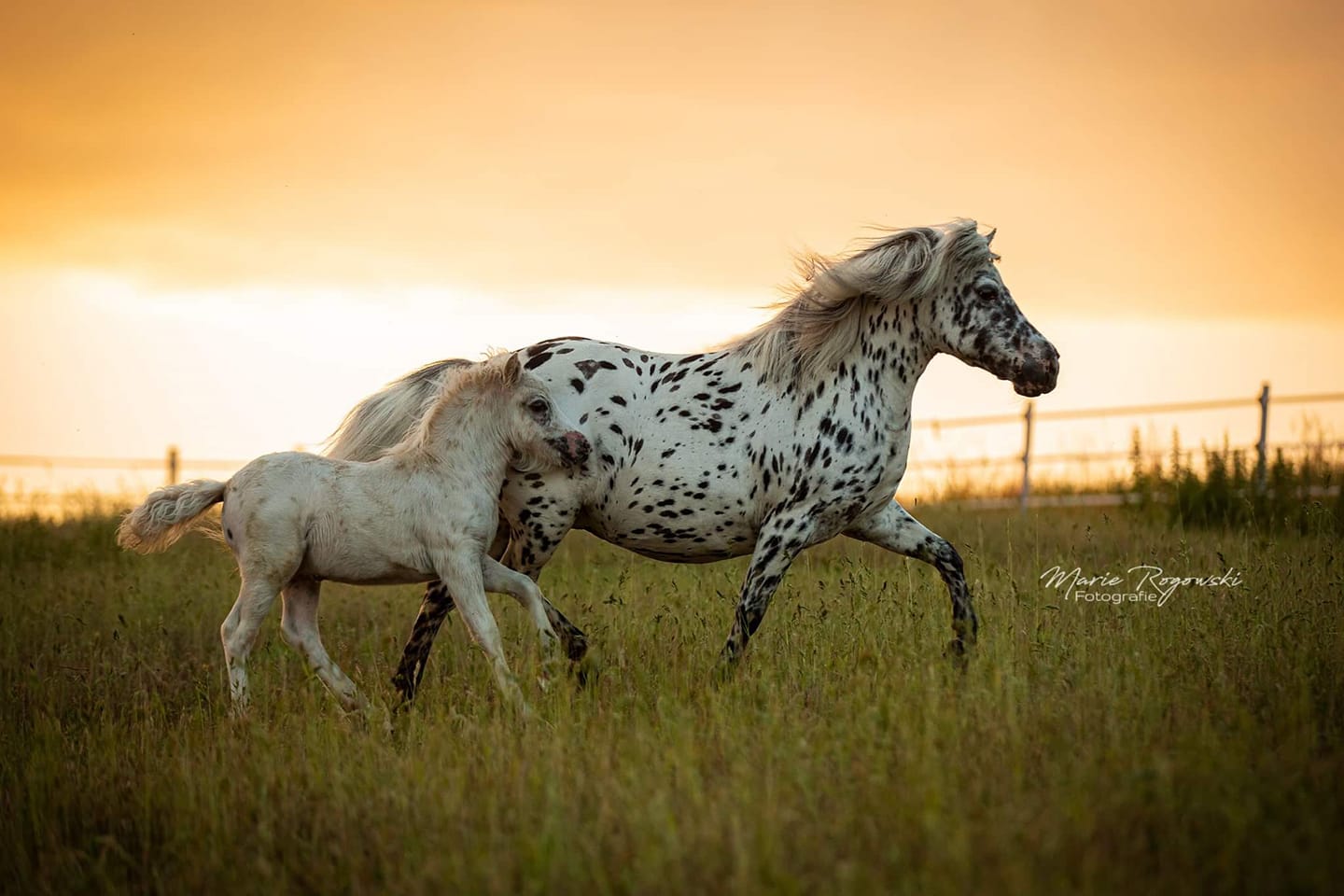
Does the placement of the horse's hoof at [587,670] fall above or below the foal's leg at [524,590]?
below

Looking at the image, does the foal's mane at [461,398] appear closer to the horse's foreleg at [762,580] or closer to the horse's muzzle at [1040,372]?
the horse's foreleg at [762,580]

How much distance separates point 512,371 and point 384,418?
1142mm

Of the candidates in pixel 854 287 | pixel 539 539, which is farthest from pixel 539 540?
pixel 854 287

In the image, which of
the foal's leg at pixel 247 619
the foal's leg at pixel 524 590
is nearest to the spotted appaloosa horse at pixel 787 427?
the foal's leg at pixel 524 590

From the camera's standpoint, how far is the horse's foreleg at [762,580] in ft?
22.2

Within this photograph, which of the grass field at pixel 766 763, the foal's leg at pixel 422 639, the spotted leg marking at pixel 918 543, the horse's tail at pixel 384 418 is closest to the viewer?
the grass field at pixel 766 763

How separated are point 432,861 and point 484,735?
4.87 feet

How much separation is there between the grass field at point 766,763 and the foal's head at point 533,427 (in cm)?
118

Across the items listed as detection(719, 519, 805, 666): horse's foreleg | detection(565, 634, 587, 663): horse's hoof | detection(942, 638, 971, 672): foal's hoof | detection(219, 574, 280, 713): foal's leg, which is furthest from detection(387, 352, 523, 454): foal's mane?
detection(942, 638, 971, 672): foal's hoof

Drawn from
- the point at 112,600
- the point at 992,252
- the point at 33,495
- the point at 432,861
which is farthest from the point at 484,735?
the point at 33,495

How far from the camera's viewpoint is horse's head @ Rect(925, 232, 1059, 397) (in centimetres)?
682

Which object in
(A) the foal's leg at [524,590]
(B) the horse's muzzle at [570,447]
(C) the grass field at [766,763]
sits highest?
(B) the horse's muzzle at [570,447]

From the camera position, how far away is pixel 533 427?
709 centimetres

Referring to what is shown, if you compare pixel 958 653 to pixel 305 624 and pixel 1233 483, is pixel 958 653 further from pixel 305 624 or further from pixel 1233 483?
pixel 1233 483
